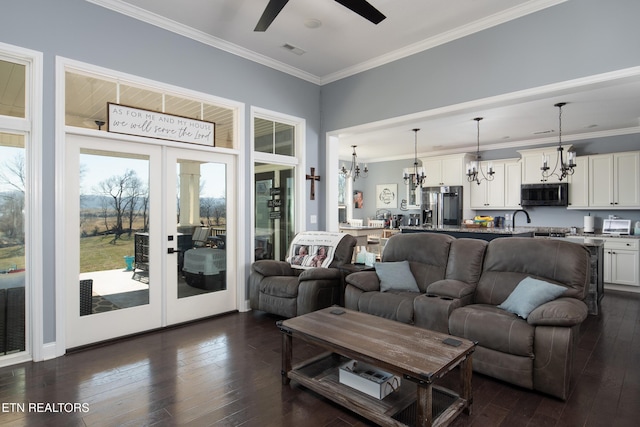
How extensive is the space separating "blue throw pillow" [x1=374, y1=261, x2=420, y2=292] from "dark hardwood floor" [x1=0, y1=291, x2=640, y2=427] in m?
1.03

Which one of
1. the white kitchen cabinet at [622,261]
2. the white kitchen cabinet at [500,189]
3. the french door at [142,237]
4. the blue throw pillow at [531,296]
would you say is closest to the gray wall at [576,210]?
the white kitchen cabinet at [500,189]

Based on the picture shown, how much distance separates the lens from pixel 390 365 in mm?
1995

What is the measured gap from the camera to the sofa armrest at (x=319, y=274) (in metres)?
4.00

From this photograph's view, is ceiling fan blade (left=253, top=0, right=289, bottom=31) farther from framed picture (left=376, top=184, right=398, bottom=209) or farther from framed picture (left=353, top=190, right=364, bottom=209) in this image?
framed picture (left=353, top=190, right=364, bottom=209)

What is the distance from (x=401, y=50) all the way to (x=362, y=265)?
2762 millimetres

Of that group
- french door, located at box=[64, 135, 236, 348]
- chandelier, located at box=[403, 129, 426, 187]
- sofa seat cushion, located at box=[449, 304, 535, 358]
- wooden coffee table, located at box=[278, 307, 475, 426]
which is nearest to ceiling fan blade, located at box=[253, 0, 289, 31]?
french door, located at box=[64, 135, 236, 348]

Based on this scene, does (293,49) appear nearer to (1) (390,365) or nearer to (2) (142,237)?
(2) (142,237)

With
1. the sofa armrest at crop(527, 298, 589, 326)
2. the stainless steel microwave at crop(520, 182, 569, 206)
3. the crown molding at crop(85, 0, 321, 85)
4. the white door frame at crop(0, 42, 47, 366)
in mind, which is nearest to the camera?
the sofa armrest at crop(527, 298, 589, 326)

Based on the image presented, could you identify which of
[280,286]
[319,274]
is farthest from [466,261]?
[280,286]

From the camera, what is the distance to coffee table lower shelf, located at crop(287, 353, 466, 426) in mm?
2094

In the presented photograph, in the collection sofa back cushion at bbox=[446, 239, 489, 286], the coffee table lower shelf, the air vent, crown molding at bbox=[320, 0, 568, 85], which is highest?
the air vent

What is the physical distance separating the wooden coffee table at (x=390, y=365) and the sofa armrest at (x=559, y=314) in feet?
2.23

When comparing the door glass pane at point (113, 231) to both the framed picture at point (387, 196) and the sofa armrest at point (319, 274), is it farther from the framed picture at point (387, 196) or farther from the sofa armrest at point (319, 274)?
the framed picture at point (387, 196)

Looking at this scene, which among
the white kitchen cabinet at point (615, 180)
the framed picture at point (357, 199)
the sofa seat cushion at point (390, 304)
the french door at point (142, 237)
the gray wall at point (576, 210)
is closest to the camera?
the sofa seat cushion at point (390, 304)
